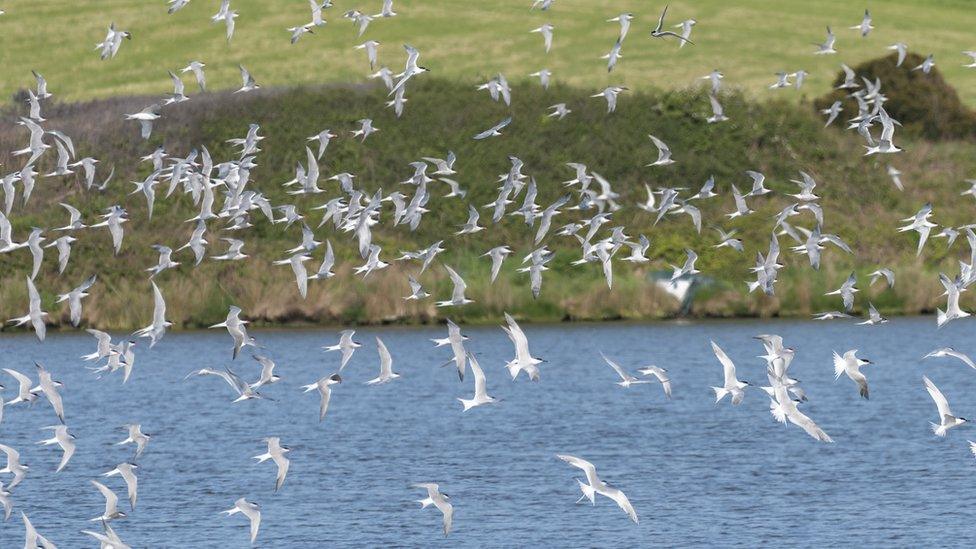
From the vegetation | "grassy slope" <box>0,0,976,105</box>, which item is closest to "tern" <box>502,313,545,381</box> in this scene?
the vegetation

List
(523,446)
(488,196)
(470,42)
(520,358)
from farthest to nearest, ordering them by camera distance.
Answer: (470,42) → (488,196) → (523,446) → (520,358)

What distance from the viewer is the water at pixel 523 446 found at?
108 ft

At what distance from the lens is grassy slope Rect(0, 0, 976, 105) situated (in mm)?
87000

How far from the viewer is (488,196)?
6562cm

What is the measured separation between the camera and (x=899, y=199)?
67.1m

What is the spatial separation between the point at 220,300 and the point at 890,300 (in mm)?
18163

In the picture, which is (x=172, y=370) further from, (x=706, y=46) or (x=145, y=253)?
(x=706, y=46)

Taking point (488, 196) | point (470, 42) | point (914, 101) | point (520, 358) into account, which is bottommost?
point (470, 42)

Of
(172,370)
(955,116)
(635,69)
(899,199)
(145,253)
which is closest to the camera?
(172,370)

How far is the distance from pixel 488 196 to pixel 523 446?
979 inches

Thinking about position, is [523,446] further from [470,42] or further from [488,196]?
[470,42]

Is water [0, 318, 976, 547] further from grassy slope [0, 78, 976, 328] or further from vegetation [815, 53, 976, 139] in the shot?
vegetation [815, 53, 976, 139]

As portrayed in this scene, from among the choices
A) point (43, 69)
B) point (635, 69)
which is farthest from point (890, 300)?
point (43, 69)

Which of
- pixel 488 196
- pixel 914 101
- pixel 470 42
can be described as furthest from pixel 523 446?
pixel 470 42
